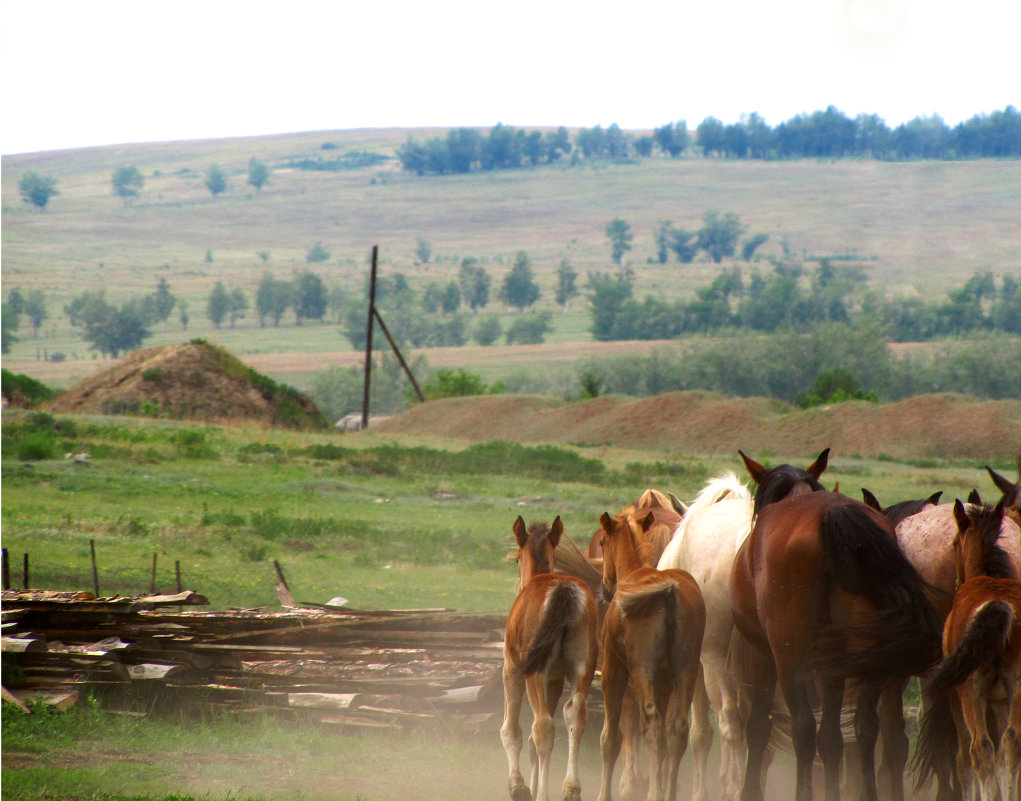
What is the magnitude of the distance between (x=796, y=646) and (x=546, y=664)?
4.88ft

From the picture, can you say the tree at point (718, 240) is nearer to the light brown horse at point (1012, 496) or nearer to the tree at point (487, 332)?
the tree at point (487, 332)

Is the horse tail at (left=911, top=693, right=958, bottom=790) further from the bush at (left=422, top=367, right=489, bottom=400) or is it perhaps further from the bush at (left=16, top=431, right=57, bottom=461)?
the bush at (left=422, top=367, right=489, bottom=400)

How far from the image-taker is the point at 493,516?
20719 mm

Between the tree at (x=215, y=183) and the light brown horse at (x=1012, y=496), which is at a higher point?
the tree at (x=215, y=183)

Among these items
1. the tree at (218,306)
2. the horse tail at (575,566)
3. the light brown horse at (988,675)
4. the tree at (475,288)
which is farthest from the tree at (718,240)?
the light brown horse at (988,675)

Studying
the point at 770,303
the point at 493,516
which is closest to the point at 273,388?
the point at 493,516

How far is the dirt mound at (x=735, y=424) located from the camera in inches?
1390

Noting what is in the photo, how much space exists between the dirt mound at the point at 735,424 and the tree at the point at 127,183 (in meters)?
136

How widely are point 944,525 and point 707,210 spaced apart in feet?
477

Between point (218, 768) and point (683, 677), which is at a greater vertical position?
point (683, 677)

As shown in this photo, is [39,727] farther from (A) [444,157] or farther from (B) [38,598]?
(A) [444,157]

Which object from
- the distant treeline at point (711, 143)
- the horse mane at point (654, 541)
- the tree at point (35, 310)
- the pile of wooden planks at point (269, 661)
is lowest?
the tree at point (35, 310)

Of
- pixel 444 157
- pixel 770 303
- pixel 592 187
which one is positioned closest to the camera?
pixel 770 303

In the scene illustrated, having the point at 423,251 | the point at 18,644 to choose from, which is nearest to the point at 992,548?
the point at 18,644
